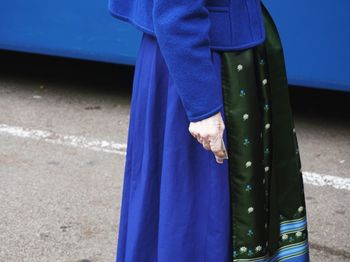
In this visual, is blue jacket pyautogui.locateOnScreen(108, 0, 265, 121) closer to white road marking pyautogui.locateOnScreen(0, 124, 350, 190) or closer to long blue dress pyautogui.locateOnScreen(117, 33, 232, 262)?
long blue dress pyautogui.locateOnScreen(117, 33, 232, 262)

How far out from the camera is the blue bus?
437cm

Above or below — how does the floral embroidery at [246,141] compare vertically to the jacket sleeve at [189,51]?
below

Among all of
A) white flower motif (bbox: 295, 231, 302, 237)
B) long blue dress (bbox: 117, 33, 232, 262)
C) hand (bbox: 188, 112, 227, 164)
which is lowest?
white flower motif (bbox: 295, 231, 302, 237)

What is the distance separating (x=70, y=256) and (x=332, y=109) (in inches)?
108

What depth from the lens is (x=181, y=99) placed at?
1.87 m

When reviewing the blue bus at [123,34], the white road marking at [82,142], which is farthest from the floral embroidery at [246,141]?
the blue bus at [123,34]

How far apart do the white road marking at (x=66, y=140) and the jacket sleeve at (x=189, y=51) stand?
8.28 feet

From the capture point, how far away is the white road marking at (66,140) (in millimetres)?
4414

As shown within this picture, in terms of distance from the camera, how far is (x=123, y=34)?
4.82m

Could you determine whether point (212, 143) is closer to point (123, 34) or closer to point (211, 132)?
point (211, 132)

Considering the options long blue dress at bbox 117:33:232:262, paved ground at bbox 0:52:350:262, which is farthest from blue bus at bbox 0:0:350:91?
long blue dress at bbox 117:33:232:262

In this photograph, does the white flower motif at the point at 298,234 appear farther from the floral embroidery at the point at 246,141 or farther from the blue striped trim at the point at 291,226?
the floral embroidery at the point at 246,141

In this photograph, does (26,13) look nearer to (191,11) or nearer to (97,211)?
(97,211)

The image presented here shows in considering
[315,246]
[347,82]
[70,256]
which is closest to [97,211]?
[70,256]
